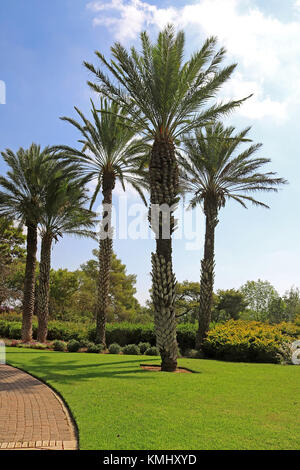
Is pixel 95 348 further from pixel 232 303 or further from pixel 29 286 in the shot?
pixel 232 303

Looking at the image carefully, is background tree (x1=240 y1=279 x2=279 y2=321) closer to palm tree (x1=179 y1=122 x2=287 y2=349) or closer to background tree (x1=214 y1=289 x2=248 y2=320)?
background tree (x1=214 y1=289 x2=248 y2=320)

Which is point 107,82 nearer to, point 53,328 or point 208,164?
point 208,164

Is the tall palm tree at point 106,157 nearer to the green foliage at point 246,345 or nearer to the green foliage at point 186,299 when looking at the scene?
the green foliage at point 246,345

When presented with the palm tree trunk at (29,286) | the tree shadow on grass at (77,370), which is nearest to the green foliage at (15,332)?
the palm tree trunk at (29,286)

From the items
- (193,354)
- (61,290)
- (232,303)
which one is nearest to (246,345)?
(193,354)

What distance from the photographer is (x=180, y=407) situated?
7.12m

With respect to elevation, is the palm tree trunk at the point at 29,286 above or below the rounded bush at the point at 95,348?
above

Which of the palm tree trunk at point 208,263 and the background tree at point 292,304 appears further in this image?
the background tree at point 292,304

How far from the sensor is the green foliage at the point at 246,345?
1596 centimetres

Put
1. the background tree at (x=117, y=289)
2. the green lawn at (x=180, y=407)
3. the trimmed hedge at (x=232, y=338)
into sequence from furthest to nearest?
the background tree at (x=117, y=289) < the trimmed hedge at (x=232, y=338) < the green lawn at (x=180, y=407)

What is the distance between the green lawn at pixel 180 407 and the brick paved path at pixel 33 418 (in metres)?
0.24

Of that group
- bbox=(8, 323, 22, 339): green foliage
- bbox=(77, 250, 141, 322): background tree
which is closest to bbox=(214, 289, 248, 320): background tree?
bbox=(77, 250, 141, 322): background tree

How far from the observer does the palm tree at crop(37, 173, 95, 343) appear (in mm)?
22172

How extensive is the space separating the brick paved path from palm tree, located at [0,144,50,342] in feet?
44.9
